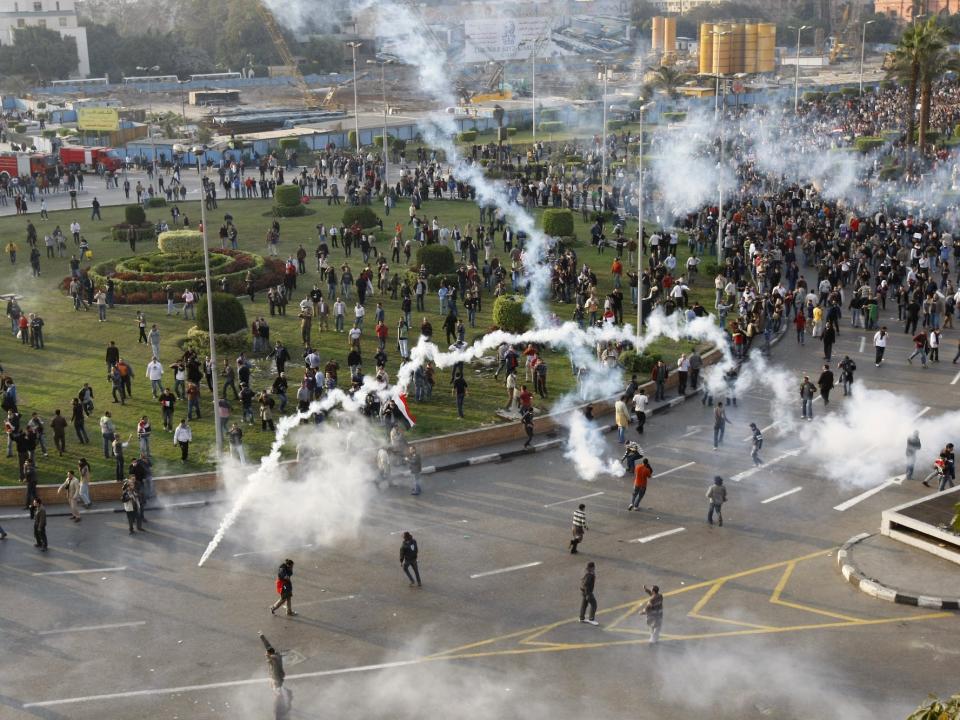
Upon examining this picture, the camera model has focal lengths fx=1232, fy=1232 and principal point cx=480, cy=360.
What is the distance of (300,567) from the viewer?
20.3 meters

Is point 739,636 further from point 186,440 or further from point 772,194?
point 772,194

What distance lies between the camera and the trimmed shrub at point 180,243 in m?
40.6

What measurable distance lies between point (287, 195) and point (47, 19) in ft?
291

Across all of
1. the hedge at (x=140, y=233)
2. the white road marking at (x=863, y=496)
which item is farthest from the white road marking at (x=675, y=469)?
the hedge at (x=140, y=233)

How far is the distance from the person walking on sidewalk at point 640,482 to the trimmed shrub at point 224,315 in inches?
558

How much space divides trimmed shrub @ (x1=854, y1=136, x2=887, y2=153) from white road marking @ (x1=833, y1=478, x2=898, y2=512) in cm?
4819

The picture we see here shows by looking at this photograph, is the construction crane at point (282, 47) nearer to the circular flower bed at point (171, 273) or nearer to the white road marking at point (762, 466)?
the circular flower bed at point (171, 273)

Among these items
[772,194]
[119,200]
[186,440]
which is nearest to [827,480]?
[186,440]

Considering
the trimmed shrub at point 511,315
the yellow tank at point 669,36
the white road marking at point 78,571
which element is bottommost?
the white road marking at point 78,571

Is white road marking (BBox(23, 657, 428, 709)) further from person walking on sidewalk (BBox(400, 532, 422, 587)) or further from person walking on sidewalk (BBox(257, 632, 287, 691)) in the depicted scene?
person walking on sidewalk (BBox(400, 532, 422, 587))

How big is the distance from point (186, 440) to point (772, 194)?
113 feet

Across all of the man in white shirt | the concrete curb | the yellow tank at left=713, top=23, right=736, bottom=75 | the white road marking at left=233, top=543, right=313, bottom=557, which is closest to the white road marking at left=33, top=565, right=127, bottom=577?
the white road marking at left=233, top=543, right=313, bottom=557

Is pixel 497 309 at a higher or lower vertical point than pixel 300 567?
higher

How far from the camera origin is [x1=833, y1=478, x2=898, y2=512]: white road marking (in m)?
22.5
